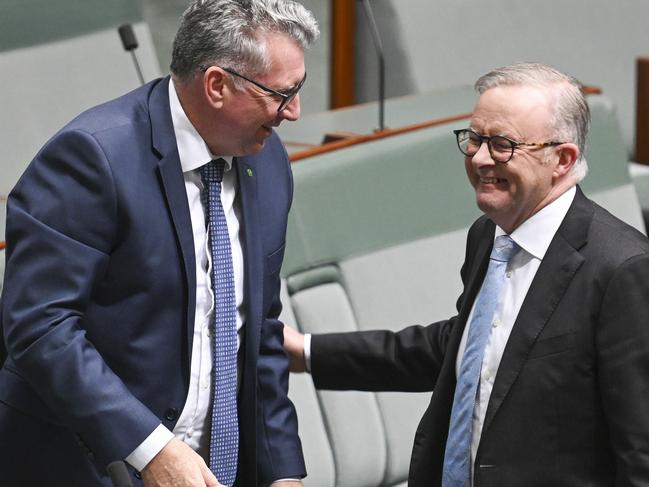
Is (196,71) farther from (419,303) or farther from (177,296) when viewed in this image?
(419,303)

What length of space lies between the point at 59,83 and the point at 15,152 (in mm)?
240

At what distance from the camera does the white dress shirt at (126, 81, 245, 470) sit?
1589 millimetres

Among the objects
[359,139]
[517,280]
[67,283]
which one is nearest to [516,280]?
[517,280]

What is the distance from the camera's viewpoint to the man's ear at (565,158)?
1.61m

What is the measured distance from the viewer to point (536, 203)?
1.66 metres

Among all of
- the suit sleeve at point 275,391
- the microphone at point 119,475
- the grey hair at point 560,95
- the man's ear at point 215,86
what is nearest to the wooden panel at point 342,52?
the suit sleeve at point 275,391

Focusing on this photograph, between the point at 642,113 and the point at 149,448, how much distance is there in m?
3.12

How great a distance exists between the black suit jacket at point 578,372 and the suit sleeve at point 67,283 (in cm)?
49

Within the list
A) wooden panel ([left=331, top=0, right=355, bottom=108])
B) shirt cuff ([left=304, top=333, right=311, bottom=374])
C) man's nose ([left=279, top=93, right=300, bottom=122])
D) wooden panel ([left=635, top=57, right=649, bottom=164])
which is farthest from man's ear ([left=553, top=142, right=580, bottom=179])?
wooden panel ([left=331, top=0, right=355, bottom=108])

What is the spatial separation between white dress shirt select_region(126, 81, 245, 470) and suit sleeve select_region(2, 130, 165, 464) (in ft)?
0.46

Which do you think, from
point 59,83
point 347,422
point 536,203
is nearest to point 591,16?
point 59,83

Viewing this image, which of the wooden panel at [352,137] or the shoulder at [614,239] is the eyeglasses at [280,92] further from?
the wooden panel at [352,137]

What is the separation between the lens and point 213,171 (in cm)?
162

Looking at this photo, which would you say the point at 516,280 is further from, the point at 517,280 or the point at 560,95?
the point at 560,95
